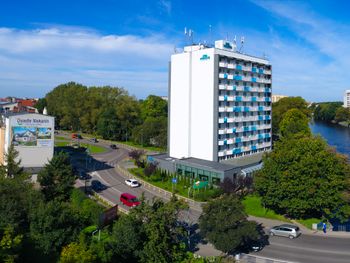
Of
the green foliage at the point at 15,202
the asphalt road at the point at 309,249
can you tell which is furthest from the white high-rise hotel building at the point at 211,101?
the green foliage at the point at 15,202

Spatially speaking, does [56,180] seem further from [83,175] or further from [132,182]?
[83,175]

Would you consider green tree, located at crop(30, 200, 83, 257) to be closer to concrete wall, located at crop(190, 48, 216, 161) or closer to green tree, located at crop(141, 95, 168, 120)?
concrete wall, located at crop(190, 48, 216, 161)

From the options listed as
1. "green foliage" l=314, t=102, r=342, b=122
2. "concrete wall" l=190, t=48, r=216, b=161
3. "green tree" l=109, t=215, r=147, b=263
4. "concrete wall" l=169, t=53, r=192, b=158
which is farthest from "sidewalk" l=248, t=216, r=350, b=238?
"green foliage" l=314, t=102, r=342, b=122

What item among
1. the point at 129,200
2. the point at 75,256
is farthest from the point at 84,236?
the point at 129,200

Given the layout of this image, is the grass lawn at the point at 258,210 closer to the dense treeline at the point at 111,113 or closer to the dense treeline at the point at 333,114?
the dense treeline at the point at 111,113

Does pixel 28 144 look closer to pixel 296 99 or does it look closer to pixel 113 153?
pixel 113 153

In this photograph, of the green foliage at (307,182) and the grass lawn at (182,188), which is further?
the grass lawn at (182,188)

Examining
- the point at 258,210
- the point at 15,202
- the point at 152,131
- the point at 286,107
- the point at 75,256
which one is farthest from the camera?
the point at 286,107
